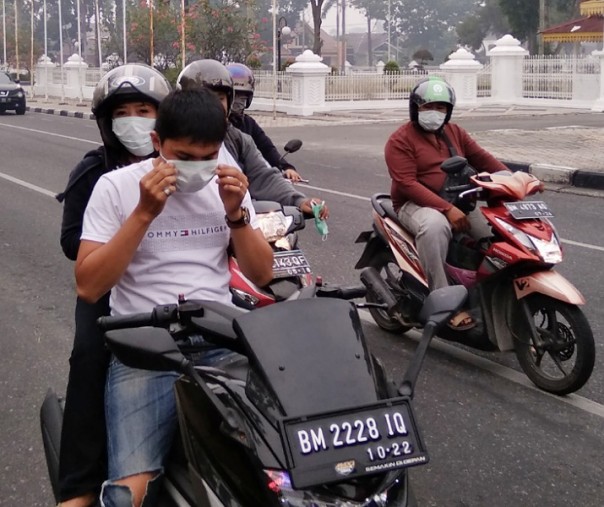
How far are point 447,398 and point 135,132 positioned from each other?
245cm

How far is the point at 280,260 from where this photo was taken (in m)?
4.73

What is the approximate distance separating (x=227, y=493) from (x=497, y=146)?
588 inches

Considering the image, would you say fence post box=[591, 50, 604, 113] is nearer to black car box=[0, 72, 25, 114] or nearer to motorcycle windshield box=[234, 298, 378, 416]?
black car box=[0, 72, 25, 114]

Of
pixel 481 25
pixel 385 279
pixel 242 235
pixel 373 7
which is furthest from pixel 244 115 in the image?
pixel 373 7

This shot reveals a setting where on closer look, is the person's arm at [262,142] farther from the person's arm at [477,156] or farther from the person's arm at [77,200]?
the person's arm at [77,200]

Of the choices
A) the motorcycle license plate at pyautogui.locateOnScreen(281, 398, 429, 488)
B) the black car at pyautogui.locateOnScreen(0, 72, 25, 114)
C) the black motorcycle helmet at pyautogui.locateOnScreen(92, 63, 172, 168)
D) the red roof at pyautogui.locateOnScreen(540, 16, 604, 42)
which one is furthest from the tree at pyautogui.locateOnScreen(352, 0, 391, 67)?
the motorcycle license plate at pyautogui.locateOnScreen(281, 398, 429, 488)

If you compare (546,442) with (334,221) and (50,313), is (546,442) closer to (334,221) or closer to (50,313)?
(50,313)

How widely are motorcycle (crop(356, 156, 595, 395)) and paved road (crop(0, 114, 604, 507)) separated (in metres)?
0.19

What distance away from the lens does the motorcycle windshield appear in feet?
6.64

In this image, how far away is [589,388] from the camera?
4.86 meters

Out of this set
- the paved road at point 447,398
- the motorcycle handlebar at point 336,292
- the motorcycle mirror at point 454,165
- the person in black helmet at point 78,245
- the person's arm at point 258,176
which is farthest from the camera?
the person's arm at point 258,176

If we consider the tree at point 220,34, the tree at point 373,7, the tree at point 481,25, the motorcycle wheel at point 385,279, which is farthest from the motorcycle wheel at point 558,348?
the tree at point 373,7

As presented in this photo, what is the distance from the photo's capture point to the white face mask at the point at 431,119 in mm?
5414

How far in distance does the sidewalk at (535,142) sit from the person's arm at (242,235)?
33.5ft
